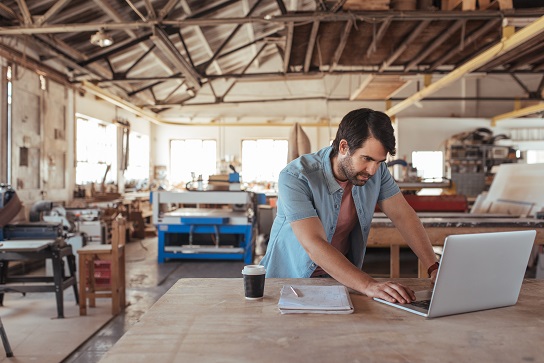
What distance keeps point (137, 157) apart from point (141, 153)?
1.28 feet

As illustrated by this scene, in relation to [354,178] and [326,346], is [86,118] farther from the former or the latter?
[326,346]

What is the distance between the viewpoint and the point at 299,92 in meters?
14.3

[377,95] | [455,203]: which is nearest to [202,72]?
[377,95]

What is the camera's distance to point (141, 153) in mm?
13297

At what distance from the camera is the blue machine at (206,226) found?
21.4ft

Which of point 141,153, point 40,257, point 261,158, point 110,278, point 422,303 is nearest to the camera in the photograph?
point 422,303

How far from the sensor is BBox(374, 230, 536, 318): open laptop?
1.34 metres

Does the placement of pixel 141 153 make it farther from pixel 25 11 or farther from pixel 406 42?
pixel 406 42

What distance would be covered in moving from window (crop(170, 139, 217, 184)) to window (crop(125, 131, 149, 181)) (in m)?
1.00

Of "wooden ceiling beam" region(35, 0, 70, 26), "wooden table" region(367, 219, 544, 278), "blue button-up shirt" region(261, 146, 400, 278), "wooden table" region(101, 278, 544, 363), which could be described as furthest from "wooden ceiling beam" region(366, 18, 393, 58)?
"wooden table" region(101, 278, 544, 363)

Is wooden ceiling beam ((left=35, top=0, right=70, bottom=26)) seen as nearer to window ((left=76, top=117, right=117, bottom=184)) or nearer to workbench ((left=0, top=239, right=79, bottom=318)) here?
workbench ((left=0, top=239, right=79, bottom=318))

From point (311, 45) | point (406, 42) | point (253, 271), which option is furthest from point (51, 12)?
point (253, 271)

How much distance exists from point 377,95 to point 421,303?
848 cm

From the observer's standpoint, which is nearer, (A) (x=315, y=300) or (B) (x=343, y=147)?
(A) (x=315, y=300)
